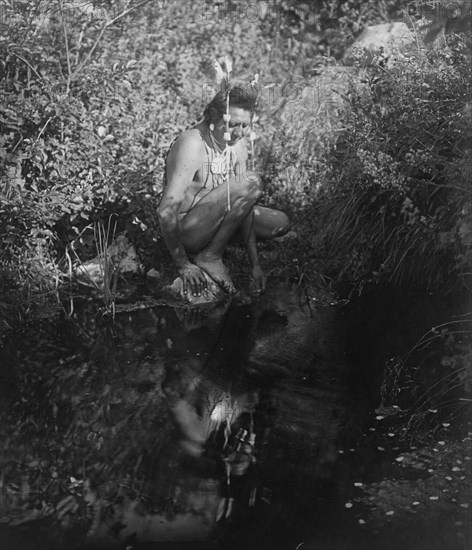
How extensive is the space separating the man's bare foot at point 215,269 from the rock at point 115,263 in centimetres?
57

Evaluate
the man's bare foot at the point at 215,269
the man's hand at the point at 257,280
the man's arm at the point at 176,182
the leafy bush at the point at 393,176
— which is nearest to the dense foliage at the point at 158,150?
the leafy bush at the point at 393,176

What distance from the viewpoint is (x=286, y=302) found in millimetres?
6012

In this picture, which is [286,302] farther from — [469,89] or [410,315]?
[469,89]

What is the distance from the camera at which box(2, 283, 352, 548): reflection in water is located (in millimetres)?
3420

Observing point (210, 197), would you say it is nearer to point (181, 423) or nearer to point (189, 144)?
point (189, 144)

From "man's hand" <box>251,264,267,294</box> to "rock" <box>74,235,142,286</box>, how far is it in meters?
0.87

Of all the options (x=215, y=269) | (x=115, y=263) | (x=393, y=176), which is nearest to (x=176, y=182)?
(x=215, y=269)

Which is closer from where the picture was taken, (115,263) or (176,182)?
(176,182)

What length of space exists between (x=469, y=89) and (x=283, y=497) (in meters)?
2.84

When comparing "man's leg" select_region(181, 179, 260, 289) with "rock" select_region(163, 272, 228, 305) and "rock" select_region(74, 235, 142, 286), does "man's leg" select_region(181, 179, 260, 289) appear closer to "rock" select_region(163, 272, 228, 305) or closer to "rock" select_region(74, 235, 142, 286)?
"rock" select_region(163, 272, 228, 305)

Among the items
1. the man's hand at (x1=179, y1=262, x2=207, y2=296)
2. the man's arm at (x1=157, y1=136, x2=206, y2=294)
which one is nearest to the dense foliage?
the man's hand at (x1=179, y1=262, x2=207, y2=296)

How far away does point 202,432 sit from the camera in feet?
13.5

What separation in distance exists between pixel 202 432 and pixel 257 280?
2.16 m

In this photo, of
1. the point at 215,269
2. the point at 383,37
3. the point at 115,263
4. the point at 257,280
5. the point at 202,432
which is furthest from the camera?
the point at 383,37
